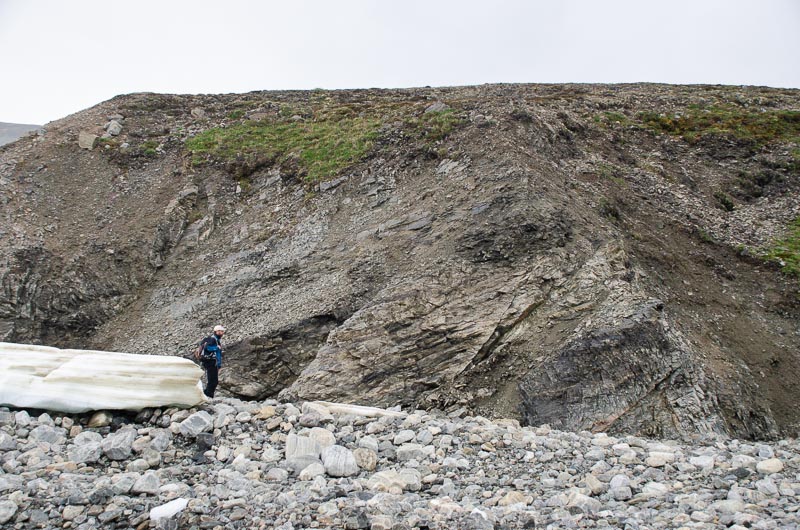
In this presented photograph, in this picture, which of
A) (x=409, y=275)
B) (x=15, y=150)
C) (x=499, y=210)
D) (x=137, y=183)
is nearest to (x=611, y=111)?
(x=499, y=210)

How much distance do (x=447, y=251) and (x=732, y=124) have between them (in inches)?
737

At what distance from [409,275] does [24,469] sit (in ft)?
34.2

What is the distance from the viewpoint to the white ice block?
970cm

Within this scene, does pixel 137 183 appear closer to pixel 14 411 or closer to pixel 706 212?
pixel 14 411

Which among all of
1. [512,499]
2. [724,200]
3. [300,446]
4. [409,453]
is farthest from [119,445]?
[724,200]

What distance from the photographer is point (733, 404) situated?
537 inches

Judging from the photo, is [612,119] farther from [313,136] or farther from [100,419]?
[100,419]

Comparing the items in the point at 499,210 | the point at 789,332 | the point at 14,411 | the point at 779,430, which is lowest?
the point at 779,430

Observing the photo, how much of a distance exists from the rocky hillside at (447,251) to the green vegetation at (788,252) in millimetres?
88

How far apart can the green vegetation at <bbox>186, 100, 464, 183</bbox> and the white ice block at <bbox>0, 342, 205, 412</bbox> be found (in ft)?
44.9

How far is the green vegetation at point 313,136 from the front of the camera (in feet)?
75.3

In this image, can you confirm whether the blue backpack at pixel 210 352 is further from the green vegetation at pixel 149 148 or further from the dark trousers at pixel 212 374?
the green vegetation at pixel 149 148

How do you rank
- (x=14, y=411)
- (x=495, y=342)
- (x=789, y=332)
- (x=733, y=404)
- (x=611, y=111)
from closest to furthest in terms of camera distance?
(x=14, y=411), (x=733, y=404), (x=495, y=342), (x=789, y=332), (x=611, y=111)

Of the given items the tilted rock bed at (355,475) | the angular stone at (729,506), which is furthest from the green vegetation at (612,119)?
the angular stone at (729,506)
